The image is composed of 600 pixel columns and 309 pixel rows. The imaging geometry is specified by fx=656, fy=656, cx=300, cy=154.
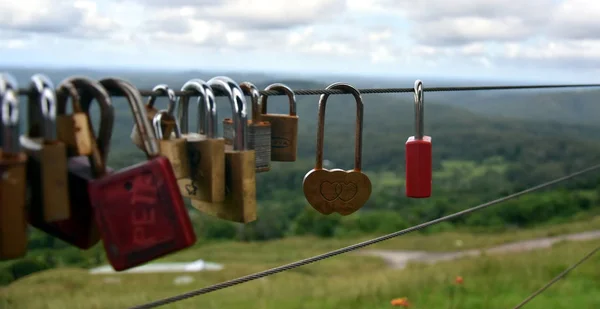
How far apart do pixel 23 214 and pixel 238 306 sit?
13.1 m

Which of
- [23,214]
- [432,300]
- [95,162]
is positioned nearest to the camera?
[23,214]

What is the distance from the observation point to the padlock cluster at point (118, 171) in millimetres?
1494

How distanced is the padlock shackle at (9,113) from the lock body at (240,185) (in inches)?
29.5

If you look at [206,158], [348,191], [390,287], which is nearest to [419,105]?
[348,191]

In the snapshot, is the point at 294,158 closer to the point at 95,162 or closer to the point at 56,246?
the point at 95,162

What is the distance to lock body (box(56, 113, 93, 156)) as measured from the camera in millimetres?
1629

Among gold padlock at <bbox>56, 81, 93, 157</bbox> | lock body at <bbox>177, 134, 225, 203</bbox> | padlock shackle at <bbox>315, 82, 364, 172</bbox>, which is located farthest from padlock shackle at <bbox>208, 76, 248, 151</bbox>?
gold padlock at <bbox>56, 81, 93, 157</bbox>

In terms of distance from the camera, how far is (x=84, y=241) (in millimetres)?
1782

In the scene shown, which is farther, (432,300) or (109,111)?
(432,300)

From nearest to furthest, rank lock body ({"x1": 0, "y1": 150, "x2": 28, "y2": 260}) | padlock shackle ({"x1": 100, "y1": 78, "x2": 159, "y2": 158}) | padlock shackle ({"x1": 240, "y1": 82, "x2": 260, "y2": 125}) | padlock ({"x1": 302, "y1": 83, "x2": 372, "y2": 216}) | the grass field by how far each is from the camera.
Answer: lock body ({"x1": 0, "y1": 150, "x2": 28, "y2": 260}) < padlock shackle ({"x1": 100, "y1": 78, "x2": 159, "y2": 158}) < padlock shackle ({"x1": 240, "y1": 82, "x2": 260, "y2": 125}) < padlock ({"x1": 302, "y1": 83, "x2": 372, "y2": 216}) < the grass field

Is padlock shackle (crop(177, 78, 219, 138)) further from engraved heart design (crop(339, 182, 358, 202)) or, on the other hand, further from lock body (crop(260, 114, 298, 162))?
engraved heart design (crop(339, 182, 358, 202))

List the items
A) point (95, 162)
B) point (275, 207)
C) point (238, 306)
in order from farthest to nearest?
1. point (275, 207)
2. point (238, 306)
3. point (95, 162)

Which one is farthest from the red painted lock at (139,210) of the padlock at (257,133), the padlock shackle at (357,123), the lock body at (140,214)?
the padlock shackle at (357,123)

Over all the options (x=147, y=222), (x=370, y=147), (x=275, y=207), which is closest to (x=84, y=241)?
(x=147, y=222)
